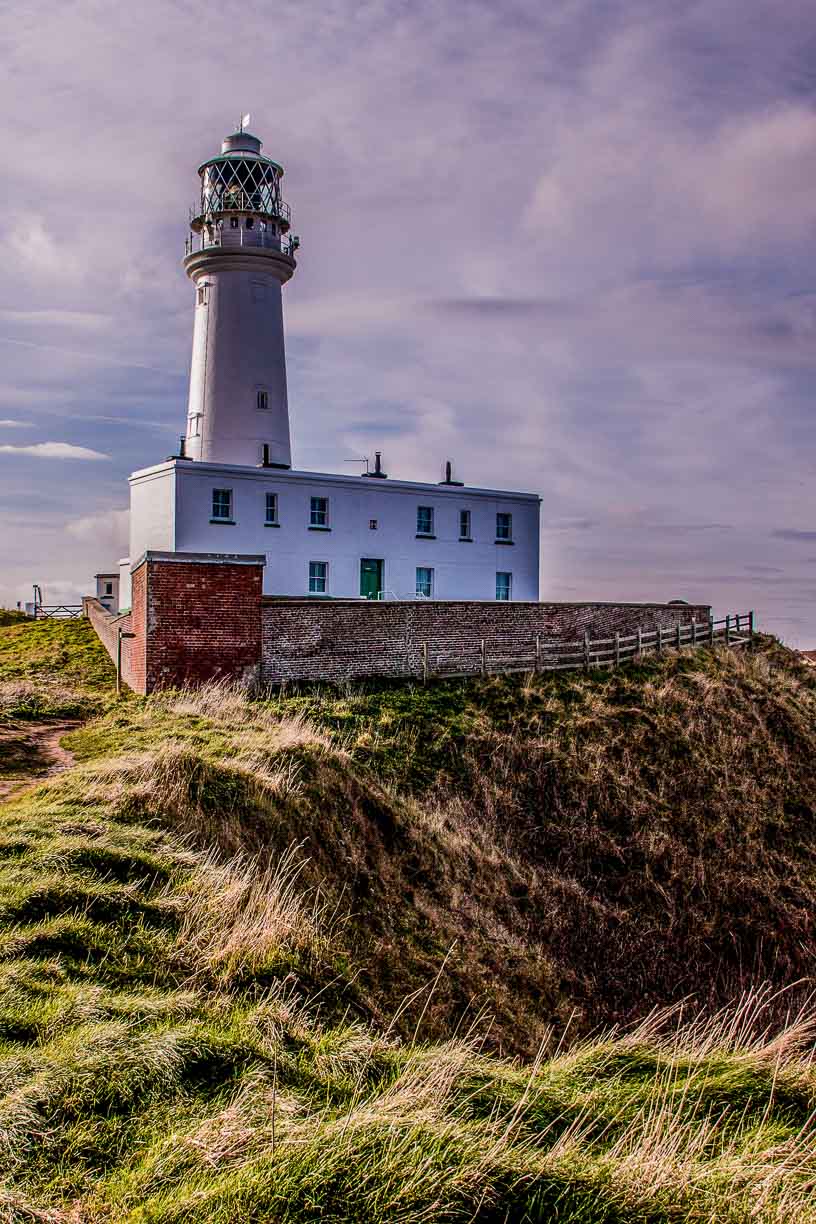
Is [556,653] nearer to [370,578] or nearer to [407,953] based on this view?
[370,578]

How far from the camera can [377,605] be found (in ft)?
69.2

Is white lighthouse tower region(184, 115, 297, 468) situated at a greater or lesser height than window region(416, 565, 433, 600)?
greater

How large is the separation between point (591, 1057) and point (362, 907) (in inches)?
213

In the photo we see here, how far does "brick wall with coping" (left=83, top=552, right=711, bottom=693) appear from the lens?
18.2 metres

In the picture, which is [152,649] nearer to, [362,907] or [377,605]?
[377,605]

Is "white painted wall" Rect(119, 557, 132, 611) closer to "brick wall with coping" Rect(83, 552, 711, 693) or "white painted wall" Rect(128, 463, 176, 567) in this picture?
"white painted wall" Rect(128, 463, 176, 567)

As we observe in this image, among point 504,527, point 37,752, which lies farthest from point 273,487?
point 37,752

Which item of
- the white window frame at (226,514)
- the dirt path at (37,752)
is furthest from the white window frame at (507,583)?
the dirt path at (37,752)

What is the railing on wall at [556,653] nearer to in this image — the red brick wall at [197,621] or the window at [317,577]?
the red brick wall at [197,621]

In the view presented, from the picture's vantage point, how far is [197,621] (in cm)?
1848

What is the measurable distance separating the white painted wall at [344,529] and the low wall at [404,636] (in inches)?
247

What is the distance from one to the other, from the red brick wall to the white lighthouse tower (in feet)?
39.6

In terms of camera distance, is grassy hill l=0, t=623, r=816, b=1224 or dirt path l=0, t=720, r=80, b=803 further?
dirt path l=0, t=720, r=80, b=803

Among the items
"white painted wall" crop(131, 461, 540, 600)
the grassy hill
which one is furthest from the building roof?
the grassy hill
